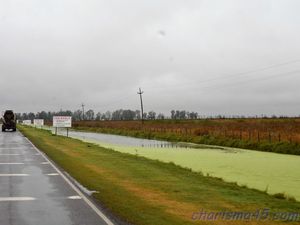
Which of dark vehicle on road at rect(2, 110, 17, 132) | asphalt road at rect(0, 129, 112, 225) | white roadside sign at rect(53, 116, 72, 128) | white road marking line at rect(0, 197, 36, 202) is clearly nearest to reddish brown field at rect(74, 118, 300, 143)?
white roadside sign at rect(53, 116, 72, 128)

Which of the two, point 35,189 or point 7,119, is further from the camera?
point 7,119

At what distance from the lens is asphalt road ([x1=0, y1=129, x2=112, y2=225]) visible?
10672 mm

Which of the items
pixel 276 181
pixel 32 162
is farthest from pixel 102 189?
pixel 32 162

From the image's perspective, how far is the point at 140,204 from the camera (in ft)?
40.9

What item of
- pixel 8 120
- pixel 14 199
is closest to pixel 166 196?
pixel 14 199

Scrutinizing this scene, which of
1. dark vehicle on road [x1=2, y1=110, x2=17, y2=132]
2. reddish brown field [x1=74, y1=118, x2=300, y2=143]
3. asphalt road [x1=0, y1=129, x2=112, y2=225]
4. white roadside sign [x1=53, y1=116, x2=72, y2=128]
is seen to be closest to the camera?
asphalt road [x1=0, y1=129, x2=112, y2=225]

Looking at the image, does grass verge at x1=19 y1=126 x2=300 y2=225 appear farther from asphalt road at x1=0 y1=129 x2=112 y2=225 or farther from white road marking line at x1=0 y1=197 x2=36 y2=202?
white road marking line at x1=0 y1=197 x2=36 y2=202

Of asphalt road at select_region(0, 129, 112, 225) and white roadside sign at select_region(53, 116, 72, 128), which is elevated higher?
white roadside sign at select_region(53, 116, 72, 128)

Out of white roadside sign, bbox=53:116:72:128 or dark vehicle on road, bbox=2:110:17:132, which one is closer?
white roadside sign, bbox=53:116:72:128

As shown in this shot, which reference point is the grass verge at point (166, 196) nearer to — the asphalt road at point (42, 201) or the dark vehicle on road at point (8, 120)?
the asphalt road at point (42, 201)

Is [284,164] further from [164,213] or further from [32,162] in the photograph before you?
[164,213]

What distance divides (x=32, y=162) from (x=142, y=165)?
5.10m

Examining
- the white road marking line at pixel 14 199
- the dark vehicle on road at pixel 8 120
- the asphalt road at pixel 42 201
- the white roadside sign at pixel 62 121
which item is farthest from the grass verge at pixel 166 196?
the dark vehicle on road at pixel 8 120

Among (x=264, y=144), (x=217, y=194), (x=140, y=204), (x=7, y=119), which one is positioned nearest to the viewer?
(x=140, y=204)
